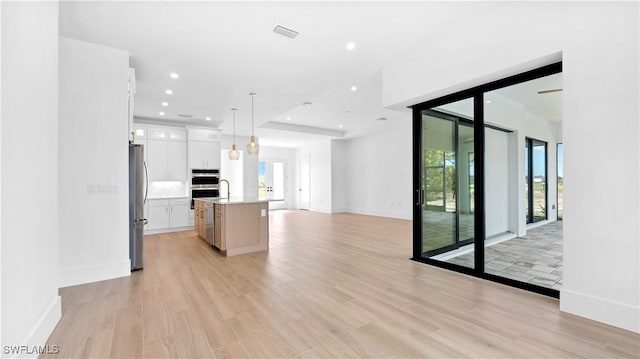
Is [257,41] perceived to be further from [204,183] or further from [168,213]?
[168,213]

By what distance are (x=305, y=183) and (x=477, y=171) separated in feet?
30.6

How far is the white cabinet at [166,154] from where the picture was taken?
696 centimetres

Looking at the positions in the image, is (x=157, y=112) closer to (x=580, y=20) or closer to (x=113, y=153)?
(x=113, y=153)

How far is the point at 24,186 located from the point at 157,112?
17.8 ft

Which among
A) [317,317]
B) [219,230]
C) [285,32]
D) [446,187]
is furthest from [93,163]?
[446,187]

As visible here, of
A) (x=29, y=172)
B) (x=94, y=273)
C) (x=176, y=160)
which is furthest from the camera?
(x=176, y=160)

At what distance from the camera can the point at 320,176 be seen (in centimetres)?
1154

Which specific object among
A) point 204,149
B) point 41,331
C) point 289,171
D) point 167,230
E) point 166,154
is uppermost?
point 204,149

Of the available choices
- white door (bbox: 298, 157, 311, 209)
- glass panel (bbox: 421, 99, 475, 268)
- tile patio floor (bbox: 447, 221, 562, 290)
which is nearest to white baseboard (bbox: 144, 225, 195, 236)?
white door (bbox: 298, 157, 311, 209)

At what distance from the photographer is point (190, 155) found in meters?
7.40

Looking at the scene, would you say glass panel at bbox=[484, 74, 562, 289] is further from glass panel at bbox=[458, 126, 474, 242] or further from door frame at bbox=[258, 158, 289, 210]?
door frame at bbox=[258, 158, 289, 210]

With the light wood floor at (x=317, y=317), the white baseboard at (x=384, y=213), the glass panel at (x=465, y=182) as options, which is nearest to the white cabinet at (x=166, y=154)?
the light wood floor at (x=317, y=317)

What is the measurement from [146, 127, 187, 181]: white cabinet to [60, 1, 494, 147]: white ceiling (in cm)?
137

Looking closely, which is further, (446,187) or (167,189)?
(167,189)
